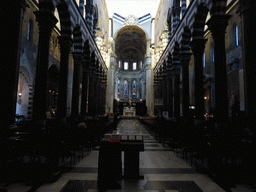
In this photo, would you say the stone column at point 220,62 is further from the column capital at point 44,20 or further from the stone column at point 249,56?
the column capital at point 44,20

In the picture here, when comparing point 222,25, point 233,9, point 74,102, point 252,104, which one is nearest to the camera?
point 252,104

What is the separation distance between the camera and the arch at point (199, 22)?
7.98 m

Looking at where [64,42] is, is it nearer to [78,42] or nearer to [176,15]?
[78,42]

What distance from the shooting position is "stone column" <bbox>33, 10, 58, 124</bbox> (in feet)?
18.8

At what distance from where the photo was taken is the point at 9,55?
431cm

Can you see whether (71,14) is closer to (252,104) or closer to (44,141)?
(44,141)

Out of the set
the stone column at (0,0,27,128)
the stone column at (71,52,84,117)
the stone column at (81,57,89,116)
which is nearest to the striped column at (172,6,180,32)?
the stone column at (81,57,89,116)

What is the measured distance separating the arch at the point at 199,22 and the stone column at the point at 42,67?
7.15 meters

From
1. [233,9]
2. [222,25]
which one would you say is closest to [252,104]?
[222,25]

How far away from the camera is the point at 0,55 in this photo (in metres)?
4.22

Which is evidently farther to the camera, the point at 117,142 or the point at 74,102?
the point at 74,102

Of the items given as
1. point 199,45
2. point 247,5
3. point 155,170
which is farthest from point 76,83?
point 247,5

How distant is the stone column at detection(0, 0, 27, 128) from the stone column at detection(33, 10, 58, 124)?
4.53 ft

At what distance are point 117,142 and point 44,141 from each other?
185cm
